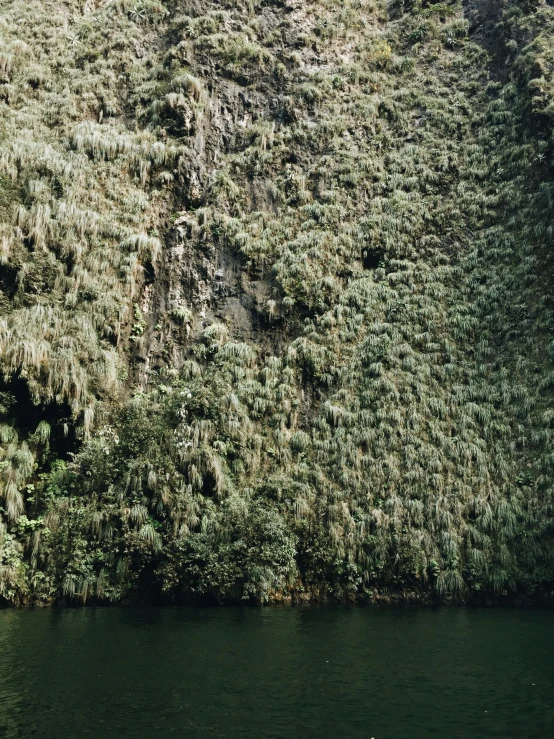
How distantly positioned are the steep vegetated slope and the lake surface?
464cm

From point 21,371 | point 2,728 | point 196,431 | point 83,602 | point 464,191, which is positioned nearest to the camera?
point 2,728

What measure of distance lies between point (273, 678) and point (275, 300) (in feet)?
64.9

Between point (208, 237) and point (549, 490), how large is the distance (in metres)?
18.7

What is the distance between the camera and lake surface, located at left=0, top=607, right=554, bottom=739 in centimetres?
851

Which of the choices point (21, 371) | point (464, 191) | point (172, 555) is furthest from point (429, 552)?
point (464, 191)

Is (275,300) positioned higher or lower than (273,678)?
higher

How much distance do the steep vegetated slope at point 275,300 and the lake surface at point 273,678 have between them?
4638mm

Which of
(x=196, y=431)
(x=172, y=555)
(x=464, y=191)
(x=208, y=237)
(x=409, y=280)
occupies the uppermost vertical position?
(x=464, y=191)

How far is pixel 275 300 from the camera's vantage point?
28.7 m

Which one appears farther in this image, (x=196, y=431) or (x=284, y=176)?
(x=284, y=176)

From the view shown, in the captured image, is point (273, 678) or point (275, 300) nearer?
point (273, 678)

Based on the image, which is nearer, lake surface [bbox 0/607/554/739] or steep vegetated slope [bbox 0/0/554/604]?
lake surface [bbox 0/607/554/739]

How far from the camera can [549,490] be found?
909 inches

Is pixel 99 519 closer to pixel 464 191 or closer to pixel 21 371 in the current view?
pixel 21 371
